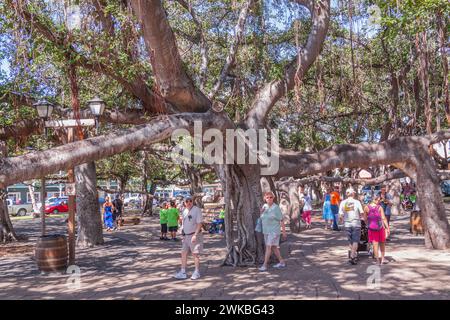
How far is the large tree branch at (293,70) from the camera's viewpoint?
33.4 ft

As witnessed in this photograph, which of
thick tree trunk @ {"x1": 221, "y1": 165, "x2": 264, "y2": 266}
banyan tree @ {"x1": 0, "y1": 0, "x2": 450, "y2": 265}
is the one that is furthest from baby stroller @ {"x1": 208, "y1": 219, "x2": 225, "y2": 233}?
thick tree trunk @ {"x1": 221, "y1": 165, "x2": 264, "y2": 266}

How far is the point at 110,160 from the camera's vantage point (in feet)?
89.4

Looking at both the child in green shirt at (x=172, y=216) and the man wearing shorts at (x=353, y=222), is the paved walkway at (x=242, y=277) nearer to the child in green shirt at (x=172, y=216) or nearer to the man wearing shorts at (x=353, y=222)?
the man wearing shorts at (x=353, y=222)

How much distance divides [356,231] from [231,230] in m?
2.65

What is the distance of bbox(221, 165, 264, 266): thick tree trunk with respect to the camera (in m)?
9.95

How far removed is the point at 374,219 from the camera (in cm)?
967

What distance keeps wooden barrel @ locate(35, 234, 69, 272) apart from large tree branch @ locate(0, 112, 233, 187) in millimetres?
4007

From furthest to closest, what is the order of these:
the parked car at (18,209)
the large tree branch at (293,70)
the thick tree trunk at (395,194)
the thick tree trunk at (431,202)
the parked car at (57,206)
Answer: the parked car at (57,206) → the parked car at (18,209) → the thick tree trunk at (395,194) → the thick tree trunk at (431,202) → the large tree branch at (293,70)

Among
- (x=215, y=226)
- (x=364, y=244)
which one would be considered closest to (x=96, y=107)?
(x=364, y=244)

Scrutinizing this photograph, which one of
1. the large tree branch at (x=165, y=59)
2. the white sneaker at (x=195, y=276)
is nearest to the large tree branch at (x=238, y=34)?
the large tree branch at (x=165, y=59)

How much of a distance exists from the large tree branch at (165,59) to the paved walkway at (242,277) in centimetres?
340

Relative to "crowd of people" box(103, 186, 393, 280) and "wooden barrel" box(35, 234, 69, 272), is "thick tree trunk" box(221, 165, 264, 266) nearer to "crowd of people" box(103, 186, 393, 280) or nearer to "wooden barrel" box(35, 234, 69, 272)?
"crowd of people" box(103, 186, 393, 280)

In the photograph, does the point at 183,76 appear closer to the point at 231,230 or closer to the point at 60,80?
the point at 231,230

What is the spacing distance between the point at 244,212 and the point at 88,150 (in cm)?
456
